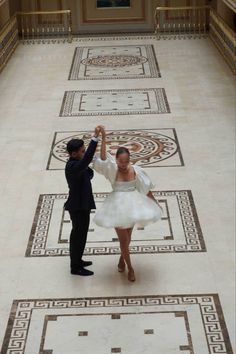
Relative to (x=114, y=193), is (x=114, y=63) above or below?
above

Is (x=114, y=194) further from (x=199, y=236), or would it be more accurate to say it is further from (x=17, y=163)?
(x=17, y=163)

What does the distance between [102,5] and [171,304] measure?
37.7 feet

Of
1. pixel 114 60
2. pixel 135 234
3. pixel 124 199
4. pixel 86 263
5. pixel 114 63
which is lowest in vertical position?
pixel 86 263

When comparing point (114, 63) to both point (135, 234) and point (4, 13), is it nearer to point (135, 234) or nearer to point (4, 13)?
point (4, 13)

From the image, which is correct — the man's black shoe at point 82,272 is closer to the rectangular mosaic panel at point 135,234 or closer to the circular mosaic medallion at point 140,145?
the rectangular mosaic panel at point 135,234

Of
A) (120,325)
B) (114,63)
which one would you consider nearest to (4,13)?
(114,63)

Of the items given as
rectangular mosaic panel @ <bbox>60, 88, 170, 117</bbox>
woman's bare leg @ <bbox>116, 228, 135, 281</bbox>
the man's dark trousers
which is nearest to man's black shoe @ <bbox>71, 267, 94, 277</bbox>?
the man's dark trousers

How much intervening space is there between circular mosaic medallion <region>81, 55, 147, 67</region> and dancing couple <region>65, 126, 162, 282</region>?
780cm

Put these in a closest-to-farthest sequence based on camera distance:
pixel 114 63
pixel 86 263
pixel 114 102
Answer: pixel 86 263 < pixel 114 102 < pixel 114 63

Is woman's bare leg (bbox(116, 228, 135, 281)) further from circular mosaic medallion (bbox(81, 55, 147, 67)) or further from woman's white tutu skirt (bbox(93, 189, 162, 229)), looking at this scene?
circular mosaic medallion (bbox(81, 55, 147, 67))

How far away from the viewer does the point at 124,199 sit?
507 cm

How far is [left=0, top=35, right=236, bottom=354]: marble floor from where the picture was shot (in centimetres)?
475

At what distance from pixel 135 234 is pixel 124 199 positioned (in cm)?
107

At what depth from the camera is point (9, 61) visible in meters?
13.1
